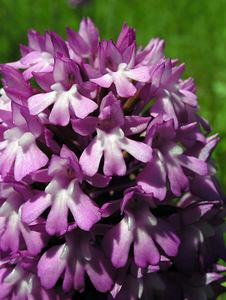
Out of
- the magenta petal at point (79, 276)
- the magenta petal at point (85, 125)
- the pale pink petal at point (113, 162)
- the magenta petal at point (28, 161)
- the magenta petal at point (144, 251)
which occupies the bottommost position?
the magenta petal at point (79, 276)

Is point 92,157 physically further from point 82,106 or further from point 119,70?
Result: point 119,70

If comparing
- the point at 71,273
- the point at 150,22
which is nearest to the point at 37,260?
the point at 71,273

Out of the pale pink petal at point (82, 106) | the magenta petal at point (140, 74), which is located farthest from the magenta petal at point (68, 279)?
the magenta petal at point (140, 74)

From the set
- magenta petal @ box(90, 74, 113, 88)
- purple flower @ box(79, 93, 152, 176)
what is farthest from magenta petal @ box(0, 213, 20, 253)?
magenta petal @ box(90, 74, 113, 88)

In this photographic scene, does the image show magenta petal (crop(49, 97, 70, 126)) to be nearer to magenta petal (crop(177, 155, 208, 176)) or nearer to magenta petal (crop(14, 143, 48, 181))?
A: magenta petal (crop(14, 143, 48, 181))

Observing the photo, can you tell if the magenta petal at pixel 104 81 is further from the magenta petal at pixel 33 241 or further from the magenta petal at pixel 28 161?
the magenta petal at pixel 33 241

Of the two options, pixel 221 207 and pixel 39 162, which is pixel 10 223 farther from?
pixel 221 207

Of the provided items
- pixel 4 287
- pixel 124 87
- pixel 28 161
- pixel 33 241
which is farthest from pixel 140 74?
pixel 4 287
